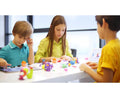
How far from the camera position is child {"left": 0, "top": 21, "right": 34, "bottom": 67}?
0.63m

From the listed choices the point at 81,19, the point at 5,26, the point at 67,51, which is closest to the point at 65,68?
the point at 67,51

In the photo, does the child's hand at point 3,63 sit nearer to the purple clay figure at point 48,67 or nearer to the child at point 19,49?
the child at point 19,49

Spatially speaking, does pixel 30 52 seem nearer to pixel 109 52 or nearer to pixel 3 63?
pixel 3 63

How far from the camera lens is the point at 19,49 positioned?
2.37 ft

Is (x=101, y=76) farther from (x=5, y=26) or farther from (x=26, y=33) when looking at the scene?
(x=5, y=26)

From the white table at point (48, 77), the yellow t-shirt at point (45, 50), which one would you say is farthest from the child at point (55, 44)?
the white table at point (48, 77)

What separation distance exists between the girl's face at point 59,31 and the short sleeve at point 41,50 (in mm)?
54

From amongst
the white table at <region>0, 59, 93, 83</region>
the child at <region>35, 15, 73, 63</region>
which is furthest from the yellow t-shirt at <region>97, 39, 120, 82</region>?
the child at <region>35, 15, 73, 63</region>

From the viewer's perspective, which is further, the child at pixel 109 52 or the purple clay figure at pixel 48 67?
the purple clay figure at pixel 48 67

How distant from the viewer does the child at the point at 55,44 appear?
66 cm

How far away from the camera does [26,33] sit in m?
0.64
